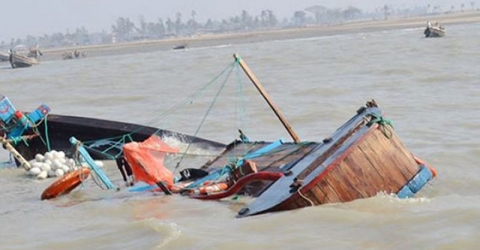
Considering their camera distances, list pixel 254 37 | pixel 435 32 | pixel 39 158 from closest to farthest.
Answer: pixel 39 158 → pixel 435 32 → pixel 254 37

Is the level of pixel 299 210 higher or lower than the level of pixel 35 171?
higher

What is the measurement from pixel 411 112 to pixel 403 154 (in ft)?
26.9

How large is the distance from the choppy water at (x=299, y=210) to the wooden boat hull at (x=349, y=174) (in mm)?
118

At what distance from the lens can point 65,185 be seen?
10133 mm

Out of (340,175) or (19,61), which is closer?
(340,175)

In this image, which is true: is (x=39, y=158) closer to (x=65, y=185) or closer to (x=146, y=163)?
(x=65, y=185)

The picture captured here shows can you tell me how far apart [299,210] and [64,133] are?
699 cm

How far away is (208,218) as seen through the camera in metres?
8.22

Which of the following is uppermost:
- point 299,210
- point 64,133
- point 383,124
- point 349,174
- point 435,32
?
point 383,124

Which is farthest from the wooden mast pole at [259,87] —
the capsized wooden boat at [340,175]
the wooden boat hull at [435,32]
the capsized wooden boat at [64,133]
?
the wooden boat hull at [435,32]

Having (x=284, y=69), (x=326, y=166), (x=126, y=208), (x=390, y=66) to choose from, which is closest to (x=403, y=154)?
(x=326, y=166)

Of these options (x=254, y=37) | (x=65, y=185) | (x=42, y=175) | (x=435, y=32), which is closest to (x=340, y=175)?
(x=65, y=185)

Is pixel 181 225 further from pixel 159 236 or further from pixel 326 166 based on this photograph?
pixel 326 166

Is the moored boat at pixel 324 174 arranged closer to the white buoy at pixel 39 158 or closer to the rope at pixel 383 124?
the rope at pixel 383 124
